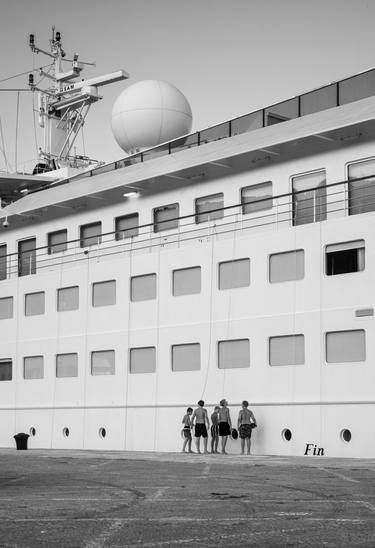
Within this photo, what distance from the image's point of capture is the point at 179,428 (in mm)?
24422

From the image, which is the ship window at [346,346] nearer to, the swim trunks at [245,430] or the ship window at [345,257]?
the ship window at [345,257]

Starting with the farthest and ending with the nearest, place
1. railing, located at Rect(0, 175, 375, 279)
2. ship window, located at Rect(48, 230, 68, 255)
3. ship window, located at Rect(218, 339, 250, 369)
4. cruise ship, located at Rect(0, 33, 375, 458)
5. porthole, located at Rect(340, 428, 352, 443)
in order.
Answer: ship window, located at Rect(48, 230, 68, 255) → ship window, located at Rect(218, 339, 250, 369) → railing, located at Rect(0, 175, 375, 279) → cruise ship, located at Rect(0, 33, 375, 458) → porthole, located at Rect(340, 428, 352, 443)

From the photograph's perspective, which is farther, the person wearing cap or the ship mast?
the ship mast

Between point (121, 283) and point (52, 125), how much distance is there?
12.8 m

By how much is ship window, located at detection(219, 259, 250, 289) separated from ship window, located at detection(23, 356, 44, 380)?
25.3 feet

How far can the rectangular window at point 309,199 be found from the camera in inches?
922

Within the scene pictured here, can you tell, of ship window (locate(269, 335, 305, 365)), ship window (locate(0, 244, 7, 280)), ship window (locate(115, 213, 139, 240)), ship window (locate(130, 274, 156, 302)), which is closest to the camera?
ship window (locate(269, 335, 305, 365))

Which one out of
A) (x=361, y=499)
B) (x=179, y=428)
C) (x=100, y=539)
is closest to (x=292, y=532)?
(x=100, y=539)

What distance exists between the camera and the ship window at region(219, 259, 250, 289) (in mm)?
23766

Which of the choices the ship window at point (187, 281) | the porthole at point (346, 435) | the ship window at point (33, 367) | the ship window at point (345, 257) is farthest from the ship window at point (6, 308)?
the porthole at point (346, 435)

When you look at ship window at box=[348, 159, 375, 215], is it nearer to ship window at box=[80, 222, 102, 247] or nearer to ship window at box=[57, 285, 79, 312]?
ship window at box=[80, 222, 102, 247]

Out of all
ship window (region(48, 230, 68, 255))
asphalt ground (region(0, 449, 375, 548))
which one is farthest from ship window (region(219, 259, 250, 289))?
ship window (region(48, 230, 68, 255))

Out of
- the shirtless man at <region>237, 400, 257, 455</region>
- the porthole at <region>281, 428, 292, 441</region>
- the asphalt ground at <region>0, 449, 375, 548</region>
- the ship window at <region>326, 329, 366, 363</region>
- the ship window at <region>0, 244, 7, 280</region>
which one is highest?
the ship window at <region>0, 244, 7, 280</region>

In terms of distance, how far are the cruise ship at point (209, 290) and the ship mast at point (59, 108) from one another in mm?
5867
